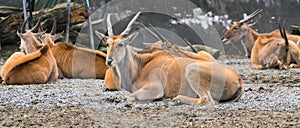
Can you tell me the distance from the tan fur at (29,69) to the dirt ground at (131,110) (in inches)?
34.0

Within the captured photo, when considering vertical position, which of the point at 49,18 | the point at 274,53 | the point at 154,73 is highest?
the point at 49,18

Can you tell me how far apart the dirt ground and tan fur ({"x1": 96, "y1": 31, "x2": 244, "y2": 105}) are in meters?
0.13

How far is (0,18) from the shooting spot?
13.8m

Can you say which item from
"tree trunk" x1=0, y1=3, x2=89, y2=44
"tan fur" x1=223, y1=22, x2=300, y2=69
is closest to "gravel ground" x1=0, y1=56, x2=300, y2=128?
"tan fur" x1=223, y1=22, x2=300, y2=69

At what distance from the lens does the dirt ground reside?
189 inches

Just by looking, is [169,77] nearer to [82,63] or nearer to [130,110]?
[130,110]

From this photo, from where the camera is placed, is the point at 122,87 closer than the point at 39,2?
Yes

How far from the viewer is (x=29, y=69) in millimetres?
8195

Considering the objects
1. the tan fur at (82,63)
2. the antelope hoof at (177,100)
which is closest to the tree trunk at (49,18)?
the tan fur at (82,63)

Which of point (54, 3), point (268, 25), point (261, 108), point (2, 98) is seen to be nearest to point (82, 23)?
point (54, 3)

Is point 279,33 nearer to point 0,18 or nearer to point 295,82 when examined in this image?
point 295,82

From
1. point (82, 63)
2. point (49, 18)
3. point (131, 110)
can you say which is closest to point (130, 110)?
point (131, 110)

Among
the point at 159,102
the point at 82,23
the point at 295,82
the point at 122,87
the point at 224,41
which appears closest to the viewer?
the point at 159,102

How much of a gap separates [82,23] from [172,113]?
9.09m
